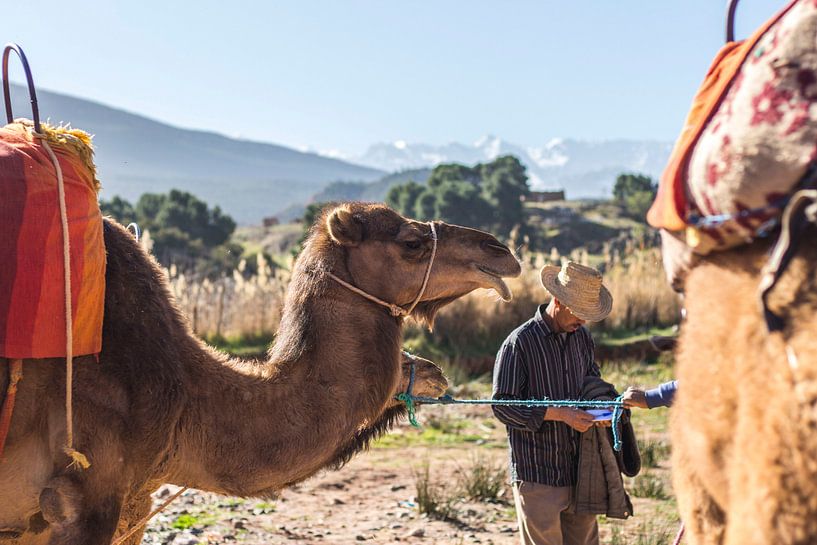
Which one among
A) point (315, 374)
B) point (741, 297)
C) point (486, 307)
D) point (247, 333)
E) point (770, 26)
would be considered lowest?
point (247, 333)

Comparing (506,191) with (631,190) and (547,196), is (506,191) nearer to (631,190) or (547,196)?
(631,190)

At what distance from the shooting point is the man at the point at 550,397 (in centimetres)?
454

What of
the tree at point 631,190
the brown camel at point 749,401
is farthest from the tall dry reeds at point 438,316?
the tree at point 631,190

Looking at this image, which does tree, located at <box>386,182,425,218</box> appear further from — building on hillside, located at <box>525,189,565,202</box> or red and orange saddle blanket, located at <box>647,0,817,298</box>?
red and orange saddle blanket, located at <box>647,0,817,298</box>

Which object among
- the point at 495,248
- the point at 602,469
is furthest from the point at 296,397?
the point at 602,469

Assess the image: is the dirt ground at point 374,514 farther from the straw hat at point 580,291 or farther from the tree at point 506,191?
the tree at point 506,191

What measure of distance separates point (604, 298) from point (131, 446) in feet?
8.23

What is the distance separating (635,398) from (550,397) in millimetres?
642

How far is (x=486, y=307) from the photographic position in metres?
15.7

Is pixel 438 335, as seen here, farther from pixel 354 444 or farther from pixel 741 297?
pixel 741 297

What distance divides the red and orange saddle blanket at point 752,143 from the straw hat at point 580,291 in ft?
7.85

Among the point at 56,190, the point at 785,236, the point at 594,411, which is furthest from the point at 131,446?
the point at 785,236

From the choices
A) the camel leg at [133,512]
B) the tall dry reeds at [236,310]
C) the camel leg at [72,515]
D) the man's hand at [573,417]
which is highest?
the man's hand at [573,417]

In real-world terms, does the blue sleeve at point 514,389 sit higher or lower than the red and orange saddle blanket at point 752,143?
lower
